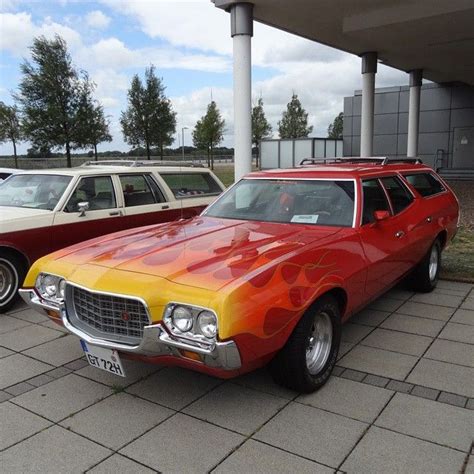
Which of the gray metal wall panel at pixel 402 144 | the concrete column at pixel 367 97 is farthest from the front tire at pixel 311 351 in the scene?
the gray metal wall panel at pixel 402 144

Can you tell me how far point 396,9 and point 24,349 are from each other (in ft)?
45.0

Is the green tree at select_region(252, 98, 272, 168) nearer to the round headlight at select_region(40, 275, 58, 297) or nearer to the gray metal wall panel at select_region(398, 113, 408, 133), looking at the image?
the gray metal wall panel at select_region(398, 113, 408, 133)

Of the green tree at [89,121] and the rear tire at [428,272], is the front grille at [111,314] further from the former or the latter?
the green tree at [89,121]

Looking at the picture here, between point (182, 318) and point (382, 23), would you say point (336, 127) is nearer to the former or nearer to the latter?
point (382, 23)

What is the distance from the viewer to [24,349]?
4.45m

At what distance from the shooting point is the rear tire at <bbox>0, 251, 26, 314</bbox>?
5.53 m

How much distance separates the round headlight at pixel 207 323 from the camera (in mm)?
2822

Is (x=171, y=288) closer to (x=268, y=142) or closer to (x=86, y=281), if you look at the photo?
(x=86, y=281)

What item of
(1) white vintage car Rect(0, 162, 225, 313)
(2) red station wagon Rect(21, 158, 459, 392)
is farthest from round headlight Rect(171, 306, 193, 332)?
(1) white vintage car Rect(0, 162, 225, 313)

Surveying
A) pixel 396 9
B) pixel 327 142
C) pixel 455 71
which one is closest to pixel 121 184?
pixel 396 9

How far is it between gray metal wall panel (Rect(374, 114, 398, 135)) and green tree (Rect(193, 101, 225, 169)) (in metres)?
14.8

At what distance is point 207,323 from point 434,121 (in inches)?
1113

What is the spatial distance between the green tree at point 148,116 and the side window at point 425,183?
23.4 meters

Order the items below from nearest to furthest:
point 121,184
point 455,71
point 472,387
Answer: point 472,387 → point 121,184 → point 455,71
